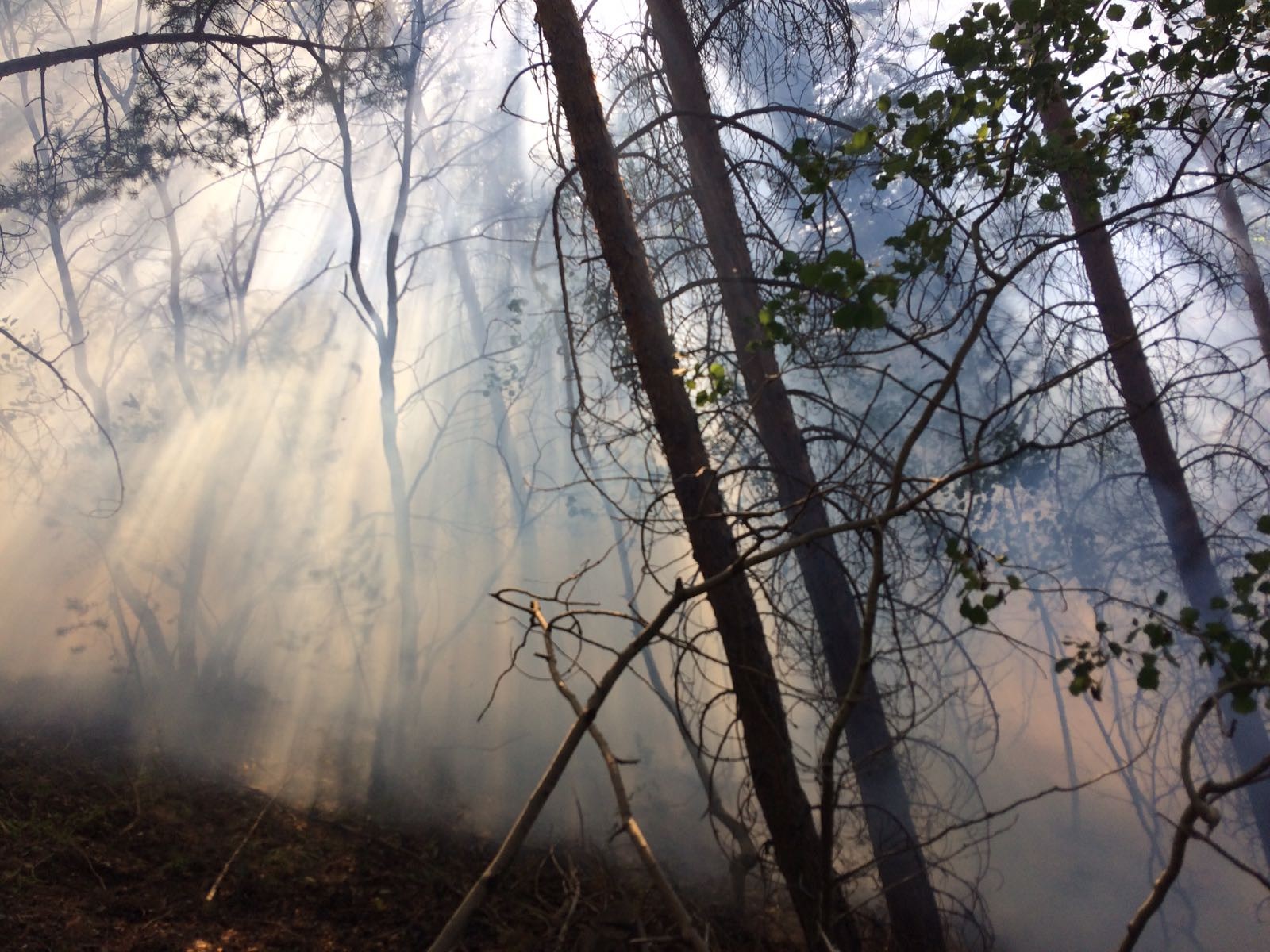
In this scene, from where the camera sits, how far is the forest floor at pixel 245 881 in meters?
3.08

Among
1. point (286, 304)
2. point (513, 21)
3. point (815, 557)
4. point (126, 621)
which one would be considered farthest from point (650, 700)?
point (513, 21)

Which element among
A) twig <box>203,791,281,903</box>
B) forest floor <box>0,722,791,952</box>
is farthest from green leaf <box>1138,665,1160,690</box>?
twig <box>203,791,281,903</box>

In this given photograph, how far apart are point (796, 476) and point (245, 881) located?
2.99 meters

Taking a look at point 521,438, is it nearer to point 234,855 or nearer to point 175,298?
point 175,298

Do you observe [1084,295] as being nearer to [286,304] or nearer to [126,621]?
[286,304]

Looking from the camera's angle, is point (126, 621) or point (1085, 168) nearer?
point (1085, 168)

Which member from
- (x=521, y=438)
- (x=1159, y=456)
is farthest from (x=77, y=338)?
(x=1159, y=456)

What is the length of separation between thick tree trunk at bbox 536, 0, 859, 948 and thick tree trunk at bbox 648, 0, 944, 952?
0.56 metres

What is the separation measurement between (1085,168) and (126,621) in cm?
749

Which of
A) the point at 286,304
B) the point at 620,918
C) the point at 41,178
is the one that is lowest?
the point at 620,918

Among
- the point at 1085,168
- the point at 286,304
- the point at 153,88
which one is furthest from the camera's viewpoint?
the point at 286,304

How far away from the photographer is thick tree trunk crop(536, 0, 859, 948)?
262 centimetres

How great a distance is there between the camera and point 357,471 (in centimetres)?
741

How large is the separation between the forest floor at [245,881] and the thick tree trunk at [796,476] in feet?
2.09
